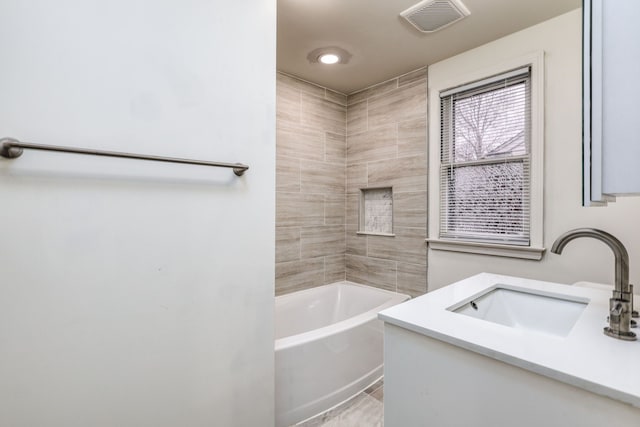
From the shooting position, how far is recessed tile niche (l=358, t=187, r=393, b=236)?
2.71m

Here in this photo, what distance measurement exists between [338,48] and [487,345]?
81.3 inches

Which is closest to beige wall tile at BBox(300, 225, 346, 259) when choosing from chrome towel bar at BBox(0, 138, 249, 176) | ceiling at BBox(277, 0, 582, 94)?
ceiling at BBox(277, 0, 582, 94)

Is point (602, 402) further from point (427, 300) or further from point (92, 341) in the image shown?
point (92, 341)

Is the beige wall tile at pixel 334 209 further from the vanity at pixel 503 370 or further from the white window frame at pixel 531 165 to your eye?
the vanity at pixel 503 370

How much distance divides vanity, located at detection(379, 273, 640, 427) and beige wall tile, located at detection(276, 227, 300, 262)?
159 cm

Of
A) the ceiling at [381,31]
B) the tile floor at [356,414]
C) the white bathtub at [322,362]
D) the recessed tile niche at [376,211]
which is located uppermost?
the ceiling at [381,31]

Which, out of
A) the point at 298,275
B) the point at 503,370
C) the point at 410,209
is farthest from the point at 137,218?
the point at 410,209

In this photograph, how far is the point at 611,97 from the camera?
0.66 meters

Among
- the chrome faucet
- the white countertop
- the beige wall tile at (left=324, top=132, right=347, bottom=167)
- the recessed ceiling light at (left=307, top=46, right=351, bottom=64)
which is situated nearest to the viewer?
the white countertop

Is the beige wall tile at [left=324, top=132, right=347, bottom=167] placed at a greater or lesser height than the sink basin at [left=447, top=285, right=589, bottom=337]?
greater

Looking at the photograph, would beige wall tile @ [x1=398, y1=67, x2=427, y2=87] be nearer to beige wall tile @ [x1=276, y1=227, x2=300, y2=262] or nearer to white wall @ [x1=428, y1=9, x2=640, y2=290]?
white wall @ [x1=428, y1=9, x2=640, y2=290]

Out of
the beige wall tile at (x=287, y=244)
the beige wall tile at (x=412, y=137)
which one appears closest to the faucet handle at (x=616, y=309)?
the beige wall tile at (x=412, y=137)

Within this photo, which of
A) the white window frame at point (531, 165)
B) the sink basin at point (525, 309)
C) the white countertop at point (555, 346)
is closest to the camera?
the white countertop at point (555, 346)

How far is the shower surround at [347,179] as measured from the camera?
2.47 m
